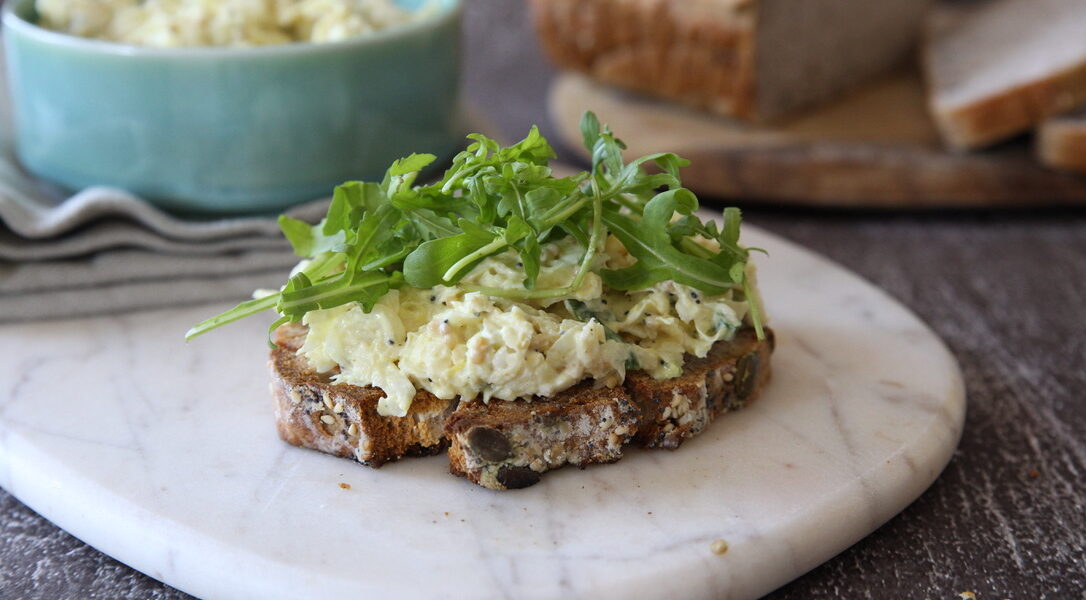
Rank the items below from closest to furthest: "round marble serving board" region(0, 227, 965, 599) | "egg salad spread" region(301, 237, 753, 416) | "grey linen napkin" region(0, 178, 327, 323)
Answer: "round marble serving board" region(0, 227, 965, 599), "egg salad spread" region(301, 237, 753, 416), "grey linen napkin" region(0, 178, 327, 323)

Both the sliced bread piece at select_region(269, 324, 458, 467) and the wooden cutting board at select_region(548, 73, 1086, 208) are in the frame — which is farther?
the wooden cutting board at select_region(548, 73, 1086, 208)

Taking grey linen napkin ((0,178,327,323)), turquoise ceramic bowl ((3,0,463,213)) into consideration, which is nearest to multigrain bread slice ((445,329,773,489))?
grey linen napkin ((0,178,327,323))

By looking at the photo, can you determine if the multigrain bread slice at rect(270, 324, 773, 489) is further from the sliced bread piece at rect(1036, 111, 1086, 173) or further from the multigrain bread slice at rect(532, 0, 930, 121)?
the sliced bread piece at rect(1036, 111, 1086, 173)

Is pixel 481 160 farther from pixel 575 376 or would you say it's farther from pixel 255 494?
pixel 255 494

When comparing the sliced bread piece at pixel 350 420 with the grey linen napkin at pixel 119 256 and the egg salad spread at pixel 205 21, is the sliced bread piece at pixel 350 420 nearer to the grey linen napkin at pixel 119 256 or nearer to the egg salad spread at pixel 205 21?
the grey linen napkin at pixel 119 256

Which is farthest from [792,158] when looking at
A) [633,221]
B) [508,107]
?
[633,221]

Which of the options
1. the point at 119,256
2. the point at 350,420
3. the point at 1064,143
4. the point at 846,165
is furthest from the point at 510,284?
the point at 1064,143
